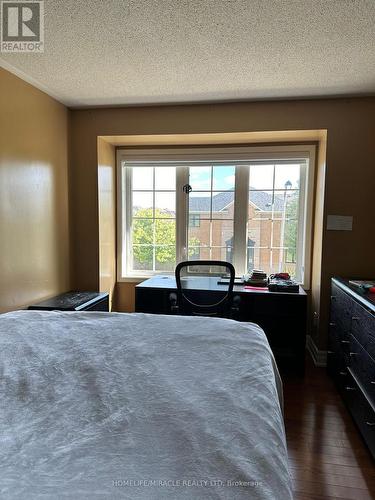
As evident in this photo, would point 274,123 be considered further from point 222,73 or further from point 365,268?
point 365,268

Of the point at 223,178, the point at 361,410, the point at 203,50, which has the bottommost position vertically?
the point at 361,410

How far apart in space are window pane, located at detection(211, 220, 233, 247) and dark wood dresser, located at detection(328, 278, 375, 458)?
1.16m

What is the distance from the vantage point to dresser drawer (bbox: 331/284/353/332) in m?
2.06

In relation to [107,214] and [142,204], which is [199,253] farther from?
[107,214]

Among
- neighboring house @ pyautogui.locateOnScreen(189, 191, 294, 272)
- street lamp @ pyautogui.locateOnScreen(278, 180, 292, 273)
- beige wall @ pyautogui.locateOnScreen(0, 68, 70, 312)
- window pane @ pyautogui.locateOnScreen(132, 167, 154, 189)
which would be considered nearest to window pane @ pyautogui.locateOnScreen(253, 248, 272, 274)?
neighboring house @ pyautogui.locateOnScreen(189, 191, 294, 272)

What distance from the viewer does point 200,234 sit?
337cm

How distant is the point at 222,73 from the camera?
223cm

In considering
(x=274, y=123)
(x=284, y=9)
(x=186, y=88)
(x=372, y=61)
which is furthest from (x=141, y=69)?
(x=372, y=61)

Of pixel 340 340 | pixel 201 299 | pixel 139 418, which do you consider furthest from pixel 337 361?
pixel 139 418

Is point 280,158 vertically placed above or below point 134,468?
above

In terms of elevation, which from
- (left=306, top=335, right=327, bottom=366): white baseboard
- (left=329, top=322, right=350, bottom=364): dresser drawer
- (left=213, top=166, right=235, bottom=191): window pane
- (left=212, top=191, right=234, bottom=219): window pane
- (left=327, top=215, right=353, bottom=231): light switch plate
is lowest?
(left=306, top=335, right=327, bottom=366): white baseboard

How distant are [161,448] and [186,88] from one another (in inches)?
98.4

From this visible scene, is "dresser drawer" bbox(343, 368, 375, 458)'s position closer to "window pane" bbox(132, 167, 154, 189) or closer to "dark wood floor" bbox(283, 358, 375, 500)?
"dark wood floor" bbox(283, 358, 375, 500)

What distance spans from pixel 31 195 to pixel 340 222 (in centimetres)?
255
